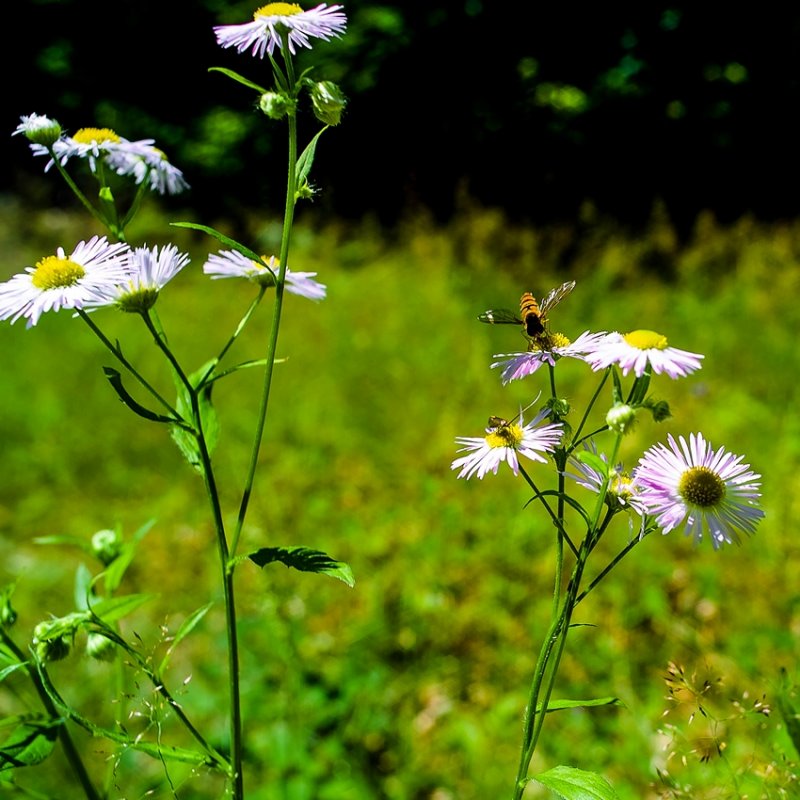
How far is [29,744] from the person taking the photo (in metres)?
0.64

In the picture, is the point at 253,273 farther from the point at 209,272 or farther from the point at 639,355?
the point at 639,355

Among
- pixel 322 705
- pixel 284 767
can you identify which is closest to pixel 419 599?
pixel 322 705

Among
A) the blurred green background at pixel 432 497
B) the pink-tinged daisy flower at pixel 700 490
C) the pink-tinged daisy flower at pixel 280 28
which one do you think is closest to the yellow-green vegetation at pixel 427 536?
the blurred green background at pixel 432 497

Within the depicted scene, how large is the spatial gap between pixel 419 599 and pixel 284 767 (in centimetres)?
52

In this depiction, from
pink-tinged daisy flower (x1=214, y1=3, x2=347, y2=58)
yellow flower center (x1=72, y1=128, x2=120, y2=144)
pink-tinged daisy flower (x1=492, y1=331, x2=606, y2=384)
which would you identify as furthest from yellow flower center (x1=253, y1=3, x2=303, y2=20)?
pink-tinged daisy flower (x1=492, y1=331, x2=606, y2=384)

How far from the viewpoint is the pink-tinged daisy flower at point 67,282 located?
0.63 meters

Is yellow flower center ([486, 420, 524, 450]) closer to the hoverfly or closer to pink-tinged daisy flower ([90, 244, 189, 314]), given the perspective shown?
the hoverfly

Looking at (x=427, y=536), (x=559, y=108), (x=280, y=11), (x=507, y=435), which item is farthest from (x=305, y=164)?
(x=559, y=108)

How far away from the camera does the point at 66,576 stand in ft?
6.81

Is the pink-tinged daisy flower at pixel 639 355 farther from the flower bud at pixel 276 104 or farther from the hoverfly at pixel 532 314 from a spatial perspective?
the flower bud at pixel 276 104

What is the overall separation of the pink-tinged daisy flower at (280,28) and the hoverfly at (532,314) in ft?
Answer: 0.84

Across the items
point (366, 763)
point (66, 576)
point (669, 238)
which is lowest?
point (366, 763)

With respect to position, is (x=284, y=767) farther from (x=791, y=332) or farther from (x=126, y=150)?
(x=791, y=332)

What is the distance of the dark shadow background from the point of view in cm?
384
